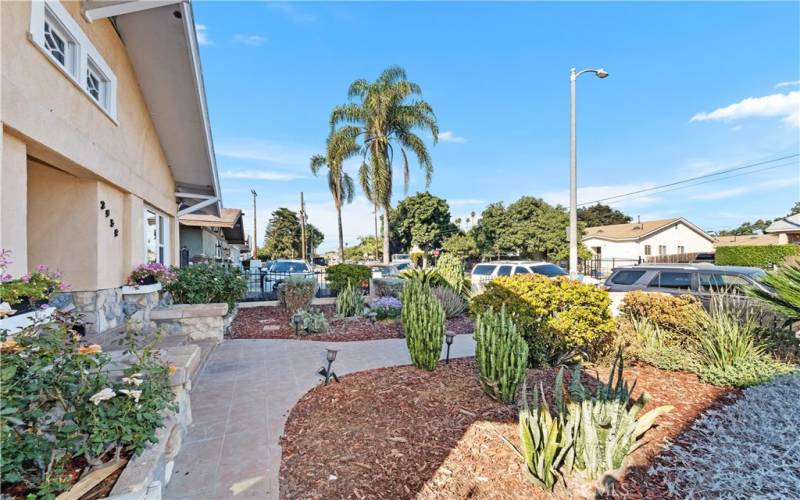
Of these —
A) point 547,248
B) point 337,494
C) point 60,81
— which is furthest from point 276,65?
point 547,248

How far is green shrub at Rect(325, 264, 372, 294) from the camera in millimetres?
10484

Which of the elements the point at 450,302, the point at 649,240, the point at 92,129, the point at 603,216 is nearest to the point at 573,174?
the point at 450,302

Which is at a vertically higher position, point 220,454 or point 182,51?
point 182,51

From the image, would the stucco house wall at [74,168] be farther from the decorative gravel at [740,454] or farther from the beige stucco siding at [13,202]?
the decorative gravel at [740,454]

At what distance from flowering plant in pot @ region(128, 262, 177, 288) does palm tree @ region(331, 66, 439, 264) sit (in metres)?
12.2

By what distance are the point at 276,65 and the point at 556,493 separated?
37.0 ft

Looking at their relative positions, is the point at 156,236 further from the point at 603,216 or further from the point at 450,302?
the point at 603,216

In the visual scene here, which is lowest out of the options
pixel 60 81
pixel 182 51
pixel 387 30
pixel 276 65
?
pixel 60 81

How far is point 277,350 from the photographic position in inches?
243

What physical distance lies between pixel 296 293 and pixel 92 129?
5.34m

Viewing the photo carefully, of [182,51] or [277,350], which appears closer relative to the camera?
[182,51]

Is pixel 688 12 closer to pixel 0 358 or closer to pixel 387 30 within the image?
pixel 387 30

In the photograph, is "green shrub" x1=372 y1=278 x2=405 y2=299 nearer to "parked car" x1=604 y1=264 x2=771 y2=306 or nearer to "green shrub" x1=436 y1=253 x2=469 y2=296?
"green shrub" x1=436 y1=253 x2=469 y2=296

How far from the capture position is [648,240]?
31938 mm
